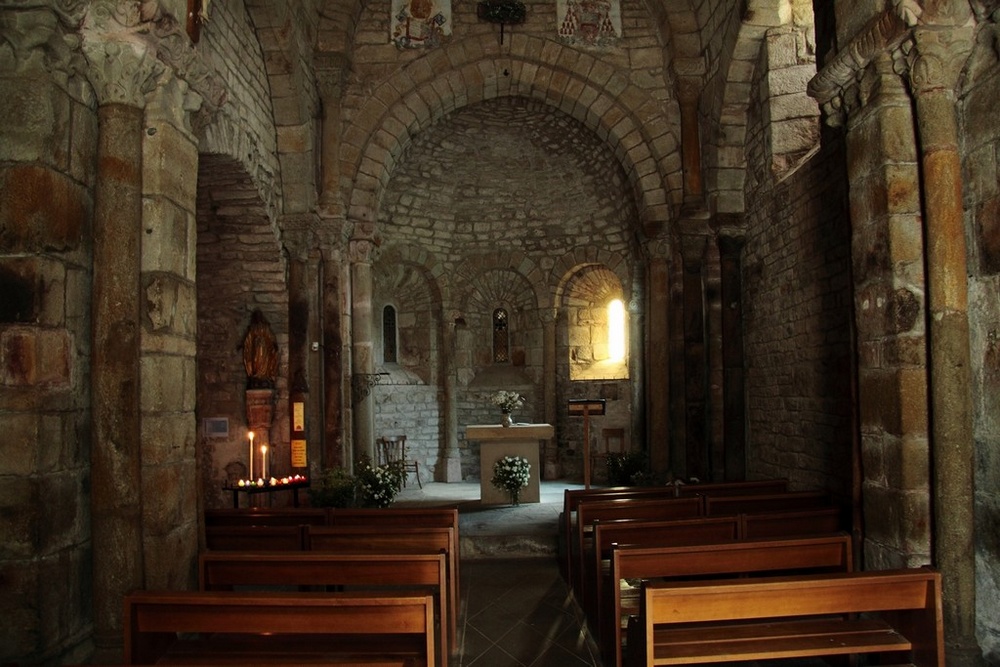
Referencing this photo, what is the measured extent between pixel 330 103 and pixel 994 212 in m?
8.09

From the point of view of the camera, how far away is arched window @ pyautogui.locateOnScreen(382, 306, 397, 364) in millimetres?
13656

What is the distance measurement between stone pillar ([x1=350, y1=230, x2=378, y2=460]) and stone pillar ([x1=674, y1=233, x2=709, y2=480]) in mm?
4399

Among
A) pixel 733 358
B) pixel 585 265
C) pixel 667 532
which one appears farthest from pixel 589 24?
pixel 667 532

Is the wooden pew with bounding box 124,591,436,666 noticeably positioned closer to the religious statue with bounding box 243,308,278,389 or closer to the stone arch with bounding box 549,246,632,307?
the religious statue with bounding box 243,308,278,389

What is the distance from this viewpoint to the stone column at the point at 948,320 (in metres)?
4.12

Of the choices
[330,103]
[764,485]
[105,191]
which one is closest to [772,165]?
[764,485]

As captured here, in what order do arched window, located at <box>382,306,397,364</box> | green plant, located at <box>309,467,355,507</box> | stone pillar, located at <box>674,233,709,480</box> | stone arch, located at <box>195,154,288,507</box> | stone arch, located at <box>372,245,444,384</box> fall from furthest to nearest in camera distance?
1. arched window, located at <box>382,306,397,364</box>
2. stone arch, located at <box>372,245,444,384</box>
3. stone pillar, located at <box>674,233,709,480</box>
4. stone arch, located at <box>195,154,288,507</box>
5. green plant, located at <box>309,467,355,507</box>

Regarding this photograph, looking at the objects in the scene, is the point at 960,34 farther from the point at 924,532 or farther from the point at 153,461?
the point at 153,461

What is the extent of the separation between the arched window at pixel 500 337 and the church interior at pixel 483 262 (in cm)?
19

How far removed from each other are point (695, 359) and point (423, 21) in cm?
617

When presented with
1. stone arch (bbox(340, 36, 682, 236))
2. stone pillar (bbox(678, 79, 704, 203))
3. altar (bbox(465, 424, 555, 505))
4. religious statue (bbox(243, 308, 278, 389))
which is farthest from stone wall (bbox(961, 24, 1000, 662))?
religious statue (bbox(243, 308, 278, 389))

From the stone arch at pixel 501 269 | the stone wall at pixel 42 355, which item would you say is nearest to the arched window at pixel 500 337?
the stone arch at pixel 501 269

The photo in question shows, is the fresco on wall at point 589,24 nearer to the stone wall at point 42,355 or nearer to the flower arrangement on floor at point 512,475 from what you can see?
the flower arrangement on floor at point 512,475

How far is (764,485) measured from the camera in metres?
6.87
